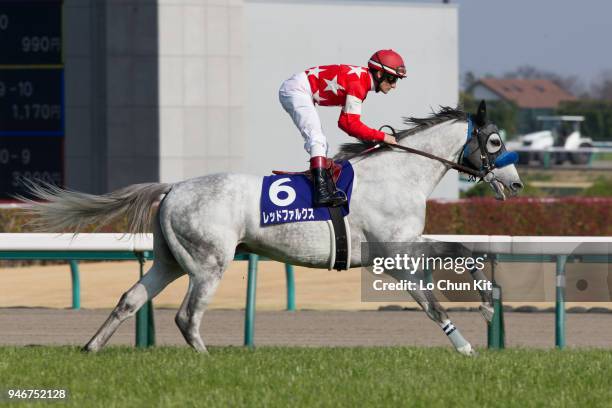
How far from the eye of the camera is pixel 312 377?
6.11 metres

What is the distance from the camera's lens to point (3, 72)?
15.1 metres

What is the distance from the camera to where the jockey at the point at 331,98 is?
707 centimetres

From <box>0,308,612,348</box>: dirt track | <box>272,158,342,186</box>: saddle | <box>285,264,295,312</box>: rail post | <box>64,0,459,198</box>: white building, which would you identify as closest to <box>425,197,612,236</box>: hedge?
<box>64,0,459,198</box>: white building

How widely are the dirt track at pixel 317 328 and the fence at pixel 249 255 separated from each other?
0.46m

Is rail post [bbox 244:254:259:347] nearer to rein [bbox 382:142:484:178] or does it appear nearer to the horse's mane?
the horse's mane

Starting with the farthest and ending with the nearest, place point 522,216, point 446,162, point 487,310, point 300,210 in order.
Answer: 1. point 522,216
2. point 446,162
3. point 487,310
4. point 300,210

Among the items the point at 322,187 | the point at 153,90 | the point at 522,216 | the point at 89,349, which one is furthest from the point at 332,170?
the point at 522,216

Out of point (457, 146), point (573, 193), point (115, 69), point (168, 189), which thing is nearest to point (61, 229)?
point (168, 189)

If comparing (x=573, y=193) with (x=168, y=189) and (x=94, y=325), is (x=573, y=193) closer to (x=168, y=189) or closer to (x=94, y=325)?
(x=94, y=325)

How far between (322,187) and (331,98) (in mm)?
595

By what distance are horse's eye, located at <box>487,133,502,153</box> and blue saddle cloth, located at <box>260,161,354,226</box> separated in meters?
0.92

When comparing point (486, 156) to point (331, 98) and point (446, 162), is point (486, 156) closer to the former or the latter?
point (446, 162)

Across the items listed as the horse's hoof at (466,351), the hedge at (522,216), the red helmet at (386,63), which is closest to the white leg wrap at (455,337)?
the horse's hoof at (466,351)

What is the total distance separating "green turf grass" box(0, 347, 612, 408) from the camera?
558 cm
